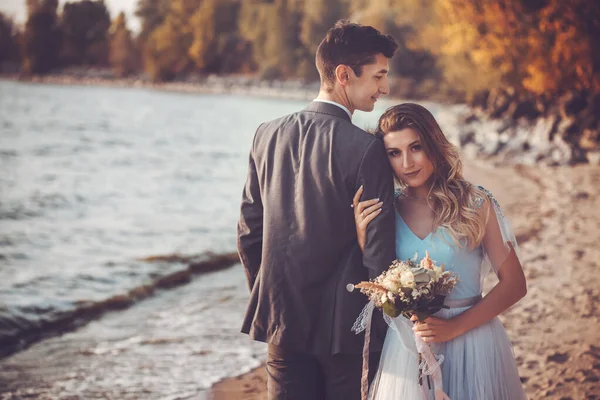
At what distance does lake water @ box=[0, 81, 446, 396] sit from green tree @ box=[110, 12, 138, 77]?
89644mm

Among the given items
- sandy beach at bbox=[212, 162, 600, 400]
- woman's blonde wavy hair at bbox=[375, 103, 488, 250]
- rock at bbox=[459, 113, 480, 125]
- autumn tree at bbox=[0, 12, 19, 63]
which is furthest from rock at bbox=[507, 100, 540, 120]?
autumn tree at bbox=[0, 12, 19, 63]

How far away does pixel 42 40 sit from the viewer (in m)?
121

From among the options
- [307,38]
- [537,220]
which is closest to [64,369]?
[537,220]

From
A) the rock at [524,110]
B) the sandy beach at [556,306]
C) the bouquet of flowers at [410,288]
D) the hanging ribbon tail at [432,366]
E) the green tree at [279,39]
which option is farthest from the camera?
the green tree at [279,39]

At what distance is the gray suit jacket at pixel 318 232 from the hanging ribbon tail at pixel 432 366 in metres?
0.18

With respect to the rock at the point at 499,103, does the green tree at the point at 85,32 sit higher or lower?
higher

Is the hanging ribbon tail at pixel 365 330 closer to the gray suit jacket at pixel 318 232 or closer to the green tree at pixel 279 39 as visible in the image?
the gray suit jacket at pixel 318 232

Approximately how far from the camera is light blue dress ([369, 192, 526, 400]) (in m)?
2.98

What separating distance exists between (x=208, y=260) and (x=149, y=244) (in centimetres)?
185

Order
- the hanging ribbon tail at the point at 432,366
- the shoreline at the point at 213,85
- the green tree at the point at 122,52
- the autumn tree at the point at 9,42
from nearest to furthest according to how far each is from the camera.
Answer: the hanging ribbon tail at the point at 432,366
the shoreline at the point at 213,85
the autumn tree at the point at 9,42
the green tree at the point at 122,52

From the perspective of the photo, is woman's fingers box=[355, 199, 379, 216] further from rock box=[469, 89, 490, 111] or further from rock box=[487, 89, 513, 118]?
rock box=[469, 89, 490, 111]

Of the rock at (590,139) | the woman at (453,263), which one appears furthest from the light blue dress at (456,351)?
the rock at (590,139)

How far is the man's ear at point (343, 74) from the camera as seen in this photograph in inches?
117

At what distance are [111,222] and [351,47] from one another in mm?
12222
